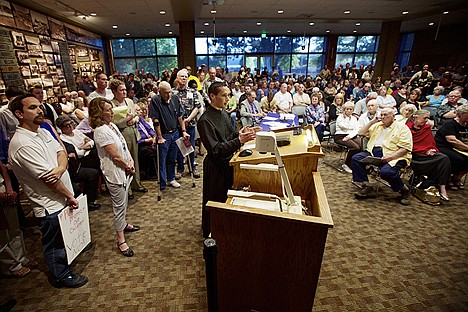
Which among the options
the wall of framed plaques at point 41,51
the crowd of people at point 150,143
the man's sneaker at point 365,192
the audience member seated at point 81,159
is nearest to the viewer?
the crowd of people at point 150,143

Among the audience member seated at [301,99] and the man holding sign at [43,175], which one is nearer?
the man holding sign at [43,175]

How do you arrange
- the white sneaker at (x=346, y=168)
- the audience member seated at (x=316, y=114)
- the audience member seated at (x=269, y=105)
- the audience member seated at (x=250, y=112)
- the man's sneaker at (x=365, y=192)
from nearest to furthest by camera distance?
the man's sneaker at (x=365, y=192)
the white sneaker at (x=346, y=168)
the audience member seated at (x=250, y=112)
the audience member seated at (x=316, y=114)
the audience member seated at (x=269, y=105)

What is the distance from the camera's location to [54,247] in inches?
77.9

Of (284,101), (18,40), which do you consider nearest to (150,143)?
(284,101)

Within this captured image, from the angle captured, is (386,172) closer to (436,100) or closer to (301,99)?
(301,99)

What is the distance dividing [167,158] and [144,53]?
13667mm

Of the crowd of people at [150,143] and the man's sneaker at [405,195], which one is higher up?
the crowd of people at [150,143]

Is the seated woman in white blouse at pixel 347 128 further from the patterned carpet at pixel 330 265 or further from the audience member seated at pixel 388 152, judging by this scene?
the patterned carpet at pixel 330 265

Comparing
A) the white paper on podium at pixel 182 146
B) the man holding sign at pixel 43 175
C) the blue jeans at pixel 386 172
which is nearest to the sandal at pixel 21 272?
the man holding sign at pixel 43 175

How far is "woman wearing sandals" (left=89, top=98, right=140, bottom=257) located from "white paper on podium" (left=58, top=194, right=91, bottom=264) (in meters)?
0.27

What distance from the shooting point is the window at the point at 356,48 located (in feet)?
51.9

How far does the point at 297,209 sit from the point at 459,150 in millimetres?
3699

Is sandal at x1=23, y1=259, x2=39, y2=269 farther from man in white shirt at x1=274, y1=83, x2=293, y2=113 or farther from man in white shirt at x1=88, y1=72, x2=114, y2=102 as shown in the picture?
man in white shirt at x1=274, y1=83, x2=293, y2=113

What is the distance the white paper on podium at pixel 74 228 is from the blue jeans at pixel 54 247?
0.06 meters
